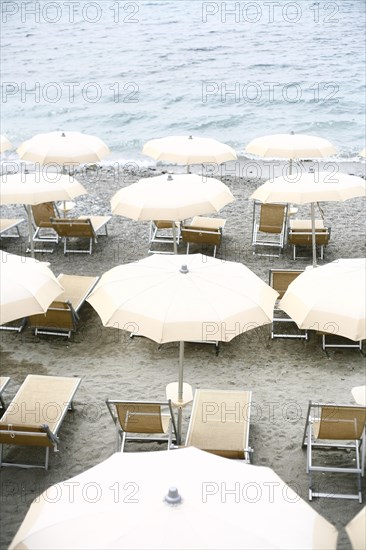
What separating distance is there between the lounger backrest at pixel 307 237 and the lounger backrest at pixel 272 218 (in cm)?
44

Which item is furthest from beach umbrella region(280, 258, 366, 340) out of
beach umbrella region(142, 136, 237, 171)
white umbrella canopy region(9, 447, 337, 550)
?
beach umbrella region(142, 136, 237, 171)

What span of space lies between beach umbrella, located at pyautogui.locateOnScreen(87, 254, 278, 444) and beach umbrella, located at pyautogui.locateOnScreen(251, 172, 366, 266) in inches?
140

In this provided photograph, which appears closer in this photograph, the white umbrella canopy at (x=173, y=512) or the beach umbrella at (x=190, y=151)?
the white umbrella canopy at (x=173, y=512)

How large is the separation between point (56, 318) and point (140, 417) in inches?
125

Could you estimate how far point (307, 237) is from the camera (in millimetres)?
11695

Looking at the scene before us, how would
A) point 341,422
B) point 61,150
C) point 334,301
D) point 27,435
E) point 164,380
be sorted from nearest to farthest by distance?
point 334,301 < point 341,422 < point 27,435 < point 164,380 < point 61,150

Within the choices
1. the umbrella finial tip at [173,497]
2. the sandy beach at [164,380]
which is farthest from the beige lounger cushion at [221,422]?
the umbrella finial tip at [173,497]

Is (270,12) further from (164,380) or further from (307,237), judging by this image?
(164,380)

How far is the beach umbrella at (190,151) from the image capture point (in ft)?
40.8

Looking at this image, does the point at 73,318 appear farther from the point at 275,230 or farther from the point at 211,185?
the point at 275,230

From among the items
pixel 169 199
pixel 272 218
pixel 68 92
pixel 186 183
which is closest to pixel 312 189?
pixel 186 183

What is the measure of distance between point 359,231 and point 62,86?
4211cm

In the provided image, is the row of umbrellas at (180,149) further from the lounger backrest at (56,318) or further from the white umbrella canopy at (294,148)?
the lounger backrest at (56,318)

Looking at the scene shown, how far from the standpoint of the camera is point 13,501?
6.16 metres
